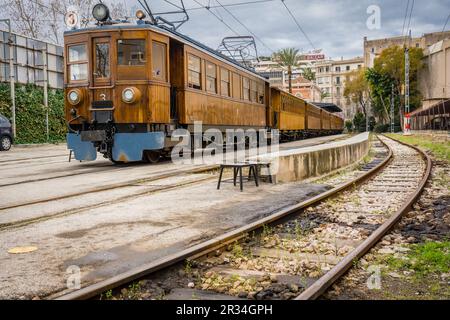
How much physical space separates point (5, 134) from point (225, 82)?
1008cm

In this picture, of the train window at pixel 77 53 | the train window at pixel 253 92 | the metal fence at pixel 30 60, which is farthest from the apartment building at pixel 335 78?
the train window at pixel 77 53

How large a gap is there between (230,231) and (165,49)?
8.09m

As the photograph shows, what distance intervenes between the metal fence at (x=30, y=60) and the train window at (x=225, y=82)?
45.0 ft

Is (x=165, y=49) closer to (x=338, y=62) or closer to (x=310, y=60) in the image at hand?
(x=338, y=62)

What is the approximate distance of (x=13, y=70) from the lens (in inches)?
979

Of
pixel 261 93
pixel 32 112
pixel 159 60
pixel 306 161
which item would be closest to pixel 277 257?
pixel 306 161

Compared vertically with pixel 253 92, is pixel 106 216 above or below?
below

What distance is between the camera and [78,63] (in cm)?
1260

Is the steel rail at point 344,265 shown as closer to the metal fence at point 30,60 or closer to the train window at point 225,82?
the train window at point 225,82

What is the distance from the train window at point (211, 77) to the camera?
583 inches

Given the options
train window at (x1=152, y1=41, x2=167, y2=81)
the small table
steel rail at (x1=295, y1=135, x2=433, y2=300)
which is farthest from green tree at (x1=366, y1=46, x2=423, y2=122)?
steel rail at (x1=295, y1=135, x2=433, y2=300)

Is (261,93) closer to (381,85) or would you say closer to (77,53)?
(77,53)
